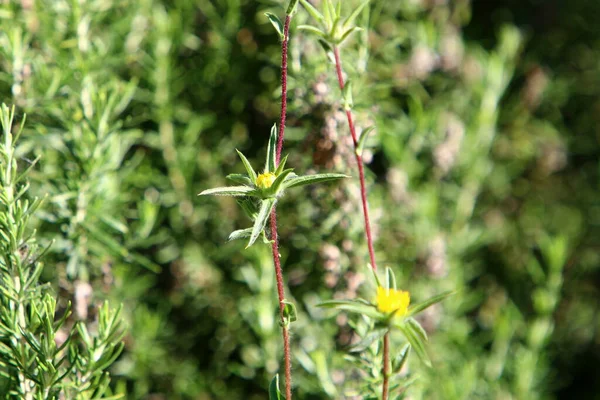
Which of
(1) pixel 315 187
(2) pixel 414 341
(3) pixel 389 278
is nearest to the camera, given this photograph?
(2) pixel 414 341

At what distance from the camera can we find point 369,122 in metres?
1.00

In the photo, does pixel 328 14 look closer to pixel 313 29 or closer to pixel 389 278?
pixel 313 29

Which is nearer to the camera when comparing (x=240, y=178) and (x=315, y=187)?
(x=240, y=178)

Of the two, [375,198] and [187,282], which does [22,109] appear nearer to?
[187,282]

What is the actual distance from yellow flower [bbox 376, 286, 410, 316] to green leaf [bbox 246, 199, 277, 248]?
13 cm

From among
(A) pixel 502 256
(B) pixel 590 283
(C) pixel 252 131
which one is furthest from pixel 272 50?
(B) pixel 590 283

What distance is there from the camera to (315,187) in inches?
38.7

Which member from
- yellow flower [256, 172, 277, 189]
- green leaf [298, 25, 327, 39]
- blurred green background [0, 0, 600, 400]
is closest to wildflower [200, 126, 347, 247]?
yellow flower [256, 172, 277, 189]

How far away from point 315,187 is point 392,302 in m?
0.39

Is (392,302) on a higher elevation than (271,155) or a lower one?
lower

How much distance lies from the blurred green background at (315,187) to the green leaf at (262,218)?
333 mm

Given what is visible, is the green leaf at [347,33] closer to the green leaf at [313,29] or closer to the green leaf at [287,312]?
the green leaf at [313,29]

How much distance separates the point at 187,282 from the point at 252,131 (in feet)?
1.04

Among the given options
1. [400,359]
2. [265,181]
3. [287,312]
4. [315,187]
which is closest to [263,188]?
[265,181]
